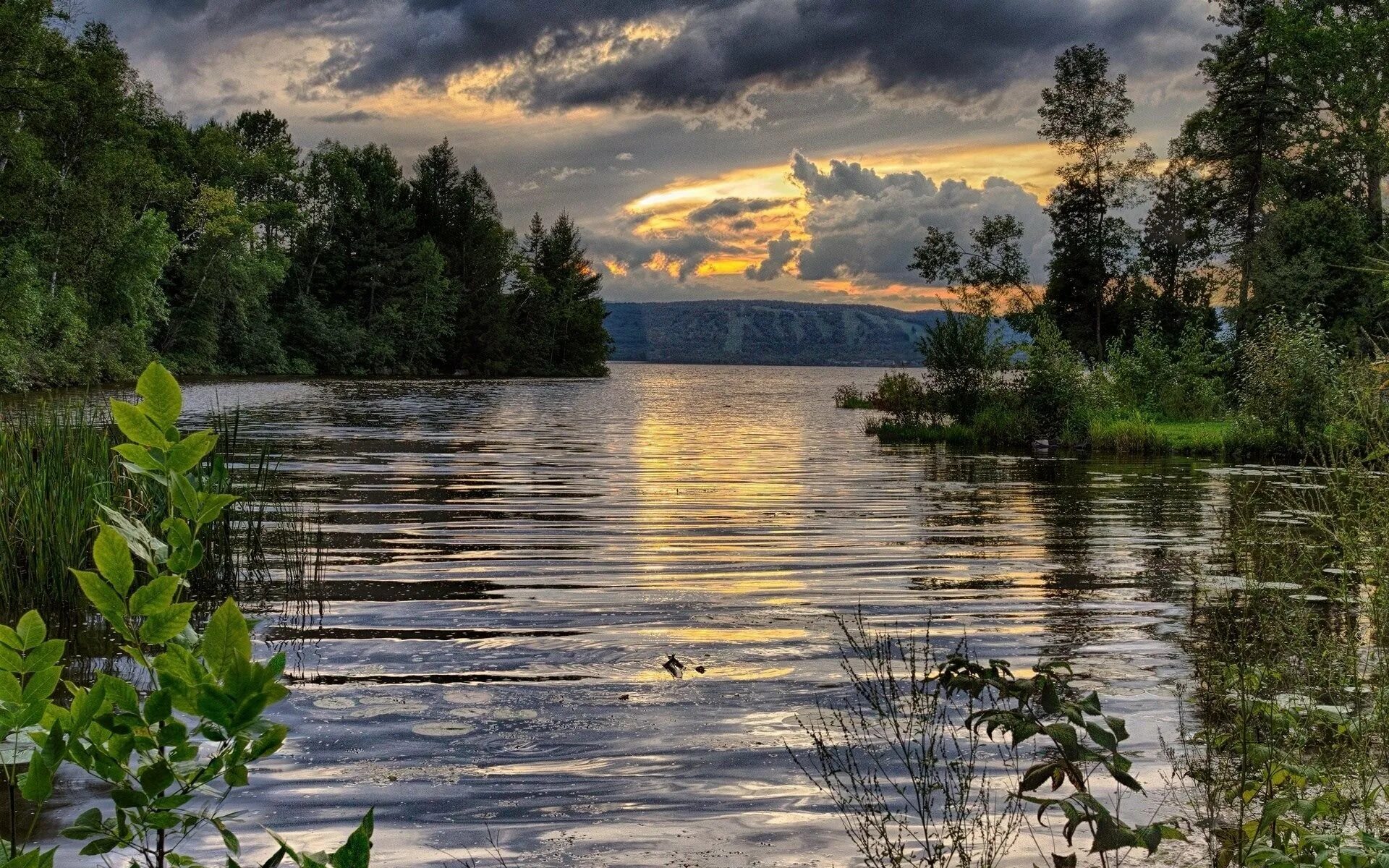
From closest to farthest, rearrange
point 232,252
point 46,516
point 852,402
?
point 46,516 < point 852,402 < point 232,252

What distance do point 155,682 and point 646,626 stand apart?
22.7 ft

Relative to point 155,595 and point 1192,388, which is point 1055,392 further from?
point 155,595

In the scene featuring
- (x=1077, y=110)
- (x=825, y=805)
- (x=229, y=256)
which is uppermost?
(x=1077, y=110)

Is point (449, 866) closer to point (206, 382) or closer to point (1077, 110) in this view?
point (1077, 110)

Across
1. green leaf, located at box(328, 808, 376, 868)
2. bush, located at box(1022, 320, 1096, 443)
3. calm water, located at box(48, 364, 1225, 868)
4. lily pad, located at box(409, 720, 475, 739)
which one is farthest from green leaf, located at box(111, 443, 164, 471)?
bush, located at box(1022, 320, 1096, 443)

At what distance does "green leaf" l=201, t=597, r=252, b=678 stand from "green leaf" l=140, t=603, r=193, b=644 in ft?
0.29

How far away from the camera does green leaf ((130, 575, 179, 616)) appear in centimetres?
171

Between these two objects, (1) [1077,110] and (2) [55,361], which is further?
(1) [1077,110]

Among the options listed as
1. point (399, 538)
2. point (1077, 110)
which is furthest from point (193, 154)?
point (399, 538)

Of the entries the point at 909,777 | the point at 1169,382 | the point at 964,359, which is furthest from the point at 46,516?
the point at 1169,382

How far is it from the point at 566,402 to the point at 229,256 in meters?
25.2

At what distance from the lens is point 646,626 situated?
8570mm

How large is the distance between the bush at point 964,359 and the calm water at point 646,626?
9.87 meters

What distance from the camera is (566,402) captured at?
56625 mm
